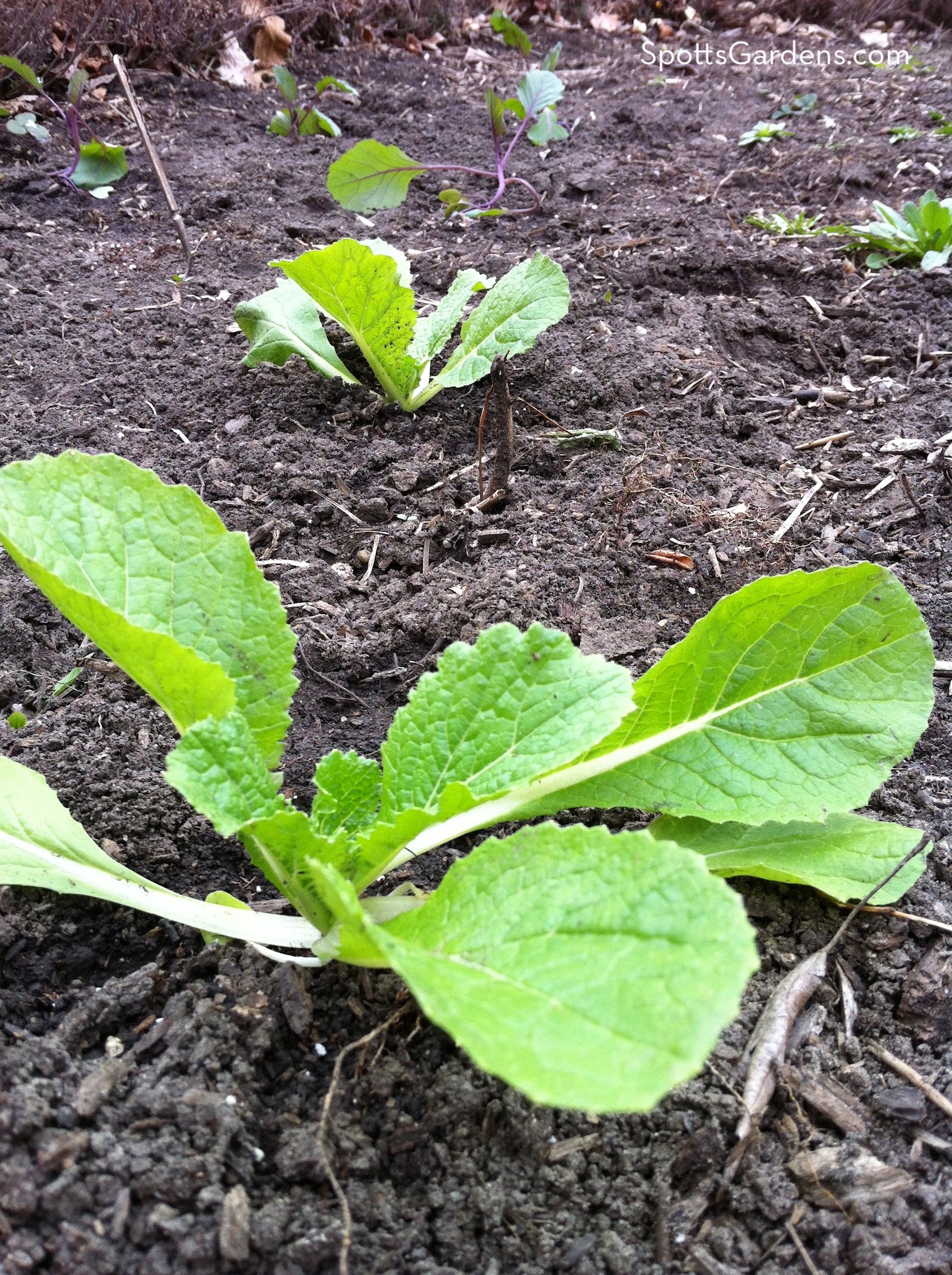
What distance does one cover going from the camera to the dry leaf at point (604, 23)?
6.79 m

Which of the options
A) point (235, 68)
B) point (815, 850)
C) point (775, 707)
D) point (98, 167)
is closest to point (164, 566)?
point (775, 707)

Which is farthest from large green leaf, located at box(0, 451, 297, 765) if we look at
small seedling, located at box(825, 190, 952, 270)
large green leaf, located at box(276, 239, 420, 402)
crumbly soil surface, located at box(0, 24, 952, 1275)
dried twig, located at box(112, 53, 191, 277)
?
small seedling, located at box(825, 190, 952, 270)

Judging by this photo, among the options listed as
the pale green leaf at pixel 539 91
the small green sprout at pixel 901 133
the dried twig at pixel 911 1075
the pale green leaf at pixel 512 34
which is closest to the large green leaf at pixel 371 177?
the pale green leaf at pixel 539 91

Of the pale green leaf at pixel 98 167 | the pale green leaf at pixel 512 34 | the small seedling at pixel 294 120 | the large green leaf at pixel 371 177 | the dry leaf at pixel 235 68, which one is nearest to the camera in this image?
the large green leaf at pixel 371 177

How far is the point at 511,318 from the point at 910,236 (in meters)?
1.83

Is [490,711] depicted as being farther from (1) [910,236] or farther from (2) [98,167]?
(2) [98,167]

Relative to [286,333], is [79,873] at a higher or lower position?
lower

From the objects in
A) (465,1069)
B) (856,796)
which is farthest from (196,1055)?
(856,796)

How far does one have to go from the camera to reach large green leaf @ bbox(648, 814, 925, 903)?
1416 millimetres

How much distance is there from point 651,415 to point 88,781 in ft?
5.73

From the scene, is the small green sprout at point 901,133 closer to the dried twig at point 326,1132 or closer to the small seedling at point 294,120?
the small seedling at point 294,120

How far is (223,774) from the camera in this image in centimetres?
119

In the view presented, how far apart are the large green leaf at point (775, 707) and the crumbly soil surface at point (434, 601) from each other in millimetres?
224

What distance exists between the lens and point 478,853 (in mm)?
1194
